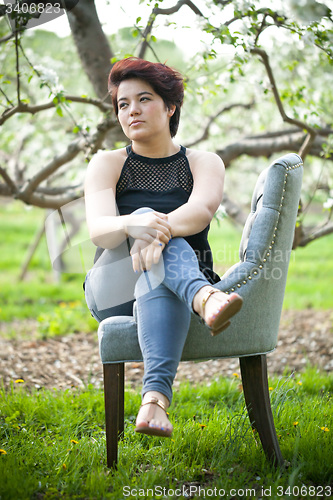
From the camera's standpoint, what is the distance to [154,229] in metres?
1.96

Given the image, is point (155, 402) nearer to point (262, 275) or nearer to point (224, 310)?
point (224, 310)

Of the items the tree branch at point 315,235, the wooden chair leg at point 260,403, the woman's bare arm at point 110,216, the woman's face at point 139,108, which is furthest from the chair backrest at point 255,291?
the tree branch at point 315,235

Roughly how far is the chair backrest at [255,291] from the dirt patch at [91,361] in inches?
51.5

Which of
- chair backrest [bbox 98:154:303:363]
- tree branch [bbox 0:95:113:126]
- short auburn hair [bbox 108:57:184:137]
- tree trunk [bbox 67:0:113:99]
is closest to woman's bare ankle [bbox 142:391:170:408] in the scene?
chair backrest [bbox 98:154:303:363]

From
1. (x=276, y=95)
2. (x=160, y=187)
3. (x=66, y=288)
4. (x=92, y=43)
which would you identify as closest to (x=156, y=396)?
(x=160, y=187)

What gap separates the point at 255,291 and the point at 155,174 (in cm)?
73

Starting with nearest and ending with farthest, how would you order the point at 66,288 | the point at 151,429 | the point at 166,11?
1. the point at 151,429
2. the point at 166,11
3. the point at 66,288

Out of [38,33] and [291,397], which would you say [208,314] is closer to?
[291,397]

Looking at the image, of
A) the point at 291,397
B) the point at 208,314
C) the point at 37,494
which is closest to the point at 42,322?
the point at 291,397

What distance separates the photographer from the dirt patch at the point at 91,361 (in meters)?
3.52

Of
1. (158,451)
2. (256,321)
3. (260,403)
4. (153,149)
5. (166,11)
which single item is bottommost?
(158,451)

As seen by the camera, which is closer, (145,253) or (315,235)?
(145,253)

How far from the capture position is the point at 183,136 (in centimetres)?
721

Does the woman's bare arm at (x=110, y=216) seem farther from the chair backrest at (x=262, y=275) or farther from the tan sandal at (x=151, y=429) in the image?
the tan sandal at (x=151, y=429)
